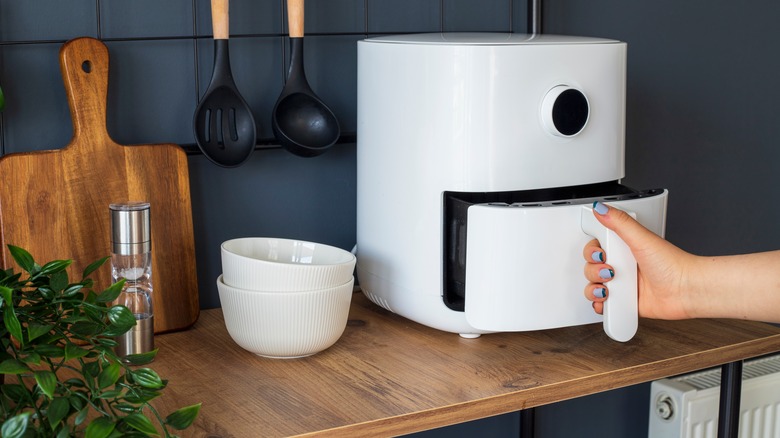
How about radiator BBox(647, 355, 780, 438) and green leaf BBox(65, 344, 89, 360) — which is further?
radiator BBox(647, 355, 780, 438)

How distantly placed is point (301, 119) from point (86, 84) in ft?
0.95

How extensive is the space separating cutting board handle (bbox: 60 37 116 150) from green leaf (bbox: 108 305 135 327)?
1.46 ft

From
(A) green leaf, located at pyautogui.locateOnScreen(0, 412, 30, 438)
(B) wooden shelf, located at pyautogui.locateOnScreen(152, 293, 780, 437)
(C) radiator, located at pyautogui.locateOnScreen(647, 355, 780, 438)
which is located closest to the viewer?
(A) green leaf, located at pyautogui.locateOnScreen(0, 412, 30, 438)

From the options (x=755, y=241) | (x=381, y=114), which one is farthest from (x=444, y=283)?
(x=755, y=241)

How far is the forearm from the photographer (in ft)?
3.39

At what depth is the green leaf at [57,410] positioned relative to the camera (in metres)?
0.60

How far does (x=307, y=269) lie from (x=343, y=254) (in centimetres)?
11

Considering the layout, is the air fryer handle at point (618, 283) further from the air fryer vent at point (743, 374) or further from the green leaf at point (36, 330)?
the air fryer vent at point (743, 374)

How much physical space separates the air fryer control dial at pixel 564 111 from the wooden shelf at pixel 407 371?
266 millimetres

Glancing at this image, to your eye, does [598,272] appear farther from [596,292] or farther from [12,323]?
[12,323]

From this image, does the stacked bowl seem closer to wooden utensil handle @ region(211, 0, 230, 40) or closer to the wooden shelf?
the wooden shelf

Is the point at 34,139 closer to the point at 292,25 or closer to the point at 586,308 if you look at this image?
the point at 292,25

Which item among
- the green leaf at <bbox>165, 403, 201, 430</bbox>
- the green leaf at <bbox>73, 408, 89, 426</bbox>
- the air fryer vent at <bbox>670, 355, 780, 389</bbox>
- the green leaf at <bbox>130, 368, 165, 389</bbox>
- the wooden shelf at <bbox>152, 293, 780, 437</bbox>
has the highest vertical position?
the green leaf at <bbox>130, 368, 165, 389</bbox>

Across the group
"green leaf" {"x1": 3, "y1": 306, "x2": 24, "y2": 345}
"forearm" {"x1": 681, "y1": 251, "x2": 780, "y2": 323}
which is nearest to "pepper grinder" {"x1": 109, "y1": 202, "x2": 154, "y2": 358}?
"green leaf" {"x1": 3, "y1": 306, "x2": 24, "y2": 345}
